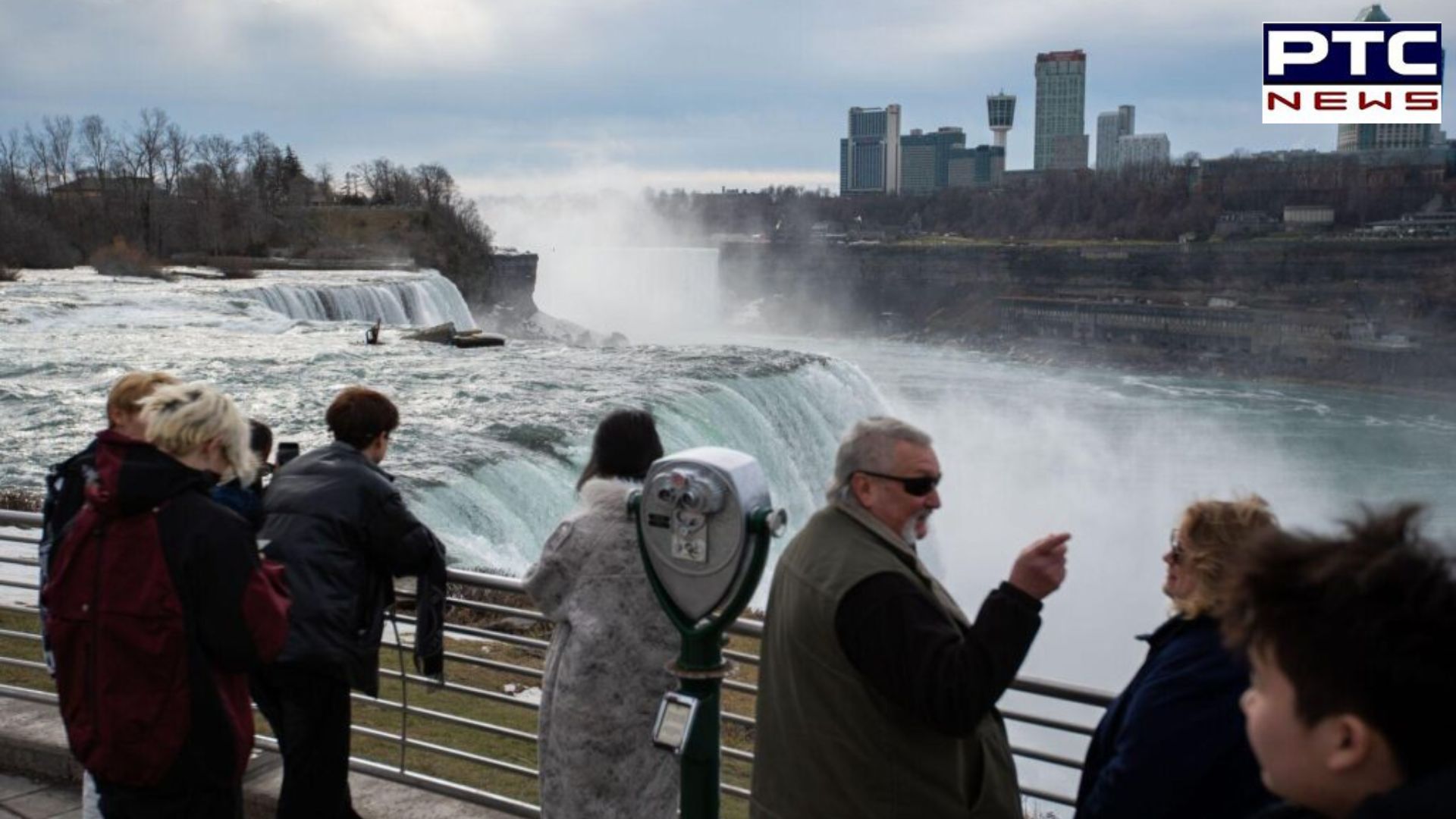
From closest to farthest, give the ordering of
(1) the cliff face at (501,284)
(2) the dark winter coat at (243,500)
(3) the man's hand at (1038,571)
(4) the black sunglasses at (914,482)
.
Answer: (3) the man's hand at (1038,571) < (4) the black sunglasses at (914,482) < (2) the dark winter coat at (243,500) < (1) the cliff face at (501,284)

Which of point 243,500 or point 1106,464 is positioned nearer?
point 243,500

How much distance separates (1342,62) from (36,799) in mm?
43921

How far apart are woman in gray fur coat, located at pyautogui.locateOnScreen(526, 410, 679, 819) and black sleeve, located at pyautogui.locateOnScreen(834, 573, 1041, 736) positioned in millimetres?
1101

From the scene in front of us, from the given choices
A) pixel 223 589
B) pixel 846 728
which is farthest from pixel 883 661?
pixel 223 589

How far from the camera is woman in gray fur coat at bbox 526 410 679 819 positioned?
378cm

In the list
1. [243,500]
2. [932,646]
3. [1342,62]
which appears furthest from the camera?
[1342,62]

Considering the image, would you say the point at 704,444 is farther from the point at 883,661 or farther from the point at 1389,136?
the point at 1389,136

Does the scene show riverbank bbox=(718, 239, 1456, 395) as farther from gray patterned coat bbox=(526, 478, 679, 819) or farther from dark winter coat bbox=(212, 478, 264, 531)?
dark winter coat bbox=(212, 478, 264, 531)

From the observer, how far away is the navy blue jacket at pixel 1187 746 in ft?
8.40

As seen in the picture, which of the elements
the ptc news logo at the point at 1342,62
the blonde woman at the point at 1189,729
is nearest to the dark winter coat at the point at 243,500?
the blonde woman at the point at 1189,729

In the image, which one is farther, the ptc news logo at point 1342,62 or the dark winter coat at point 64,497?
the ptc news logo at point 1342,62

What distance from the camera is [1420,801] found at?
1438mm

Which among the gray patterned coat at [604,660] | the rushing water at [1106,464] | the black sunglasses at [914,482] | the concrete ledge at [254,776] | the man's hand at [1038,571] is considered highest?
the black sunglasses at [914,482]

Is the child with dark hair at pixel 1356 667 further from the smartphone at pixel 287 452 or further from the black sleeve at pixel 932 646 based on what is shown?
the smartphone at pixel 287 452
